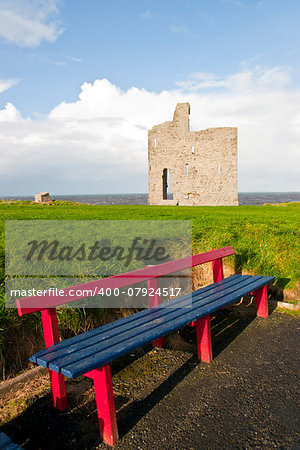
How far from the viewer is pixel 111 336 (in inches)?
98.9

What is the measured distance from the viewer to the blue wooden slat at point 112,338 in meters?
2.13

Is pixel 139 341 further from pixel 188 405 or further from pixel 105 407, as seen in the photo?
pixel 188 405

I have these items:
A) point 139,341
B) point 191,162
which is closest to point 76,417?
point 139,341

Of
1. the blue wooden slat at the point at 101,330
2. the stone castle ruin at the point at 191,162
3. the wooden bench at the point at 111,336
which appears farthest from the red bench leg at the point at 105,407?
the stone castle ruin at the point at 191,162

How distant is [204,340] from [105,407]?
4.08ft

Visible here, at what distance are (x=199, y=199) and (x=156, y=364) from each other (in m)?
25.4

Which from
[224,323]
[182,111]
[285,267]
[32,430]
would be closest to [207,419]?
[32,430]

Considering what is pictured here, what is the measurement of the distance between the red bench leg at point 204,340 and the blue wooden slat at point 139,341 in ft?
0.50

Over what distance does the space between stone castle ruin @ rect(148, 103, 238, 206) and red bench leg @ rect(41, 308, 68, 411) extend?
24.8 meters

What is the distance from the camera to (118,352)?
2199 mm

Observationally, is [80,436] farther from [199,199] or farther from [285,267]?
[199,199]

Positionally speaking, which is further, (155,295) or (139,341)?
(155,295)

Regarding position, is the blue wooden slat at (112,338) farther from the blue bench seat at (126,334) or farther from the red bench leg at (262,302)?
the red bench leg at (262,302)

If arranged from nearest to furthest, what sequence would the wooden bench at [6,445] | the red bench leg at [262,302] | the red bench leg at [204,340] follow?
the wooden bench at [6,445], the red bench leg at [204,340], the red bench leg at [262,302]
